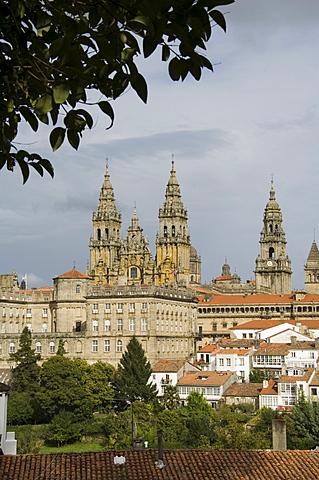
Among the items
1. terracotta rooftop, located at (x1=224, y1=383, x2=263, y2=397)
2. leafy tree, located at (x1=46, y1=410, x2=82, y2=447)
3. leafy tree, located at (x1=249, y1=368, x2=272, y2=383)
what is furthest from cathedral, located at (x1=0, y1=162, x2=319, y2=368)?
leafy tree, located at (x1=46, y1=410, x2=82, y2=447)

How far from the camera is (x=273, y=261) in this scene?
12712 centimetres

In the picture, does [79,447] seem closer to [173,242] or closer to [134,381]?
[134,381]

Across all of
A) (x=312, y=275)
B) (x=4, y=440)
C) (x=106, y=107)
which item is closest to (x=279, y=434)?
(x=4, y=440)

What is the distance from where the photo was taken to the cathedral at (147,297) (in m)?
80.3

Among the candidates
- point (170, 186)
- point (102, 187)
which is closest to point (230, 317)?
point (170, 186)

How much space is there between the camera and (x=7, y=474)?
1862cm

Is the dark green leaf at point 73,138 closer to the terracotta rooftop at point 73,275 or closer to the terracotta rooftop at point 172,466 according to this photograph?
the terracotta rooftop at point 172,466

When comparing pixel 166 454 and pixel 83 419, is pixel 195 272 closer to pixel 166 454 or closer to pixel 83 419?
pixel 83 419

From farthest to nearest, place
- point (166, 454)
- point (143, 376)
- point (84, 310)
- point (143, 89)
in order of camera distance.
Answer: point (84, 310)
point (143, 376)
point (166, 454)
point (143, 89)

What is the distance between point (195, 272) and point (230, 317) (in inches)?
1557

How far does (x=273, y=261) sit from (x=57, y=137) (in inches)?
4843

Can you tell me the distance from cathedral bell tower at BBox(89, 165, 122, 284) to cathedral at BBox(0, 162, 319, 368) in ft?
0.47

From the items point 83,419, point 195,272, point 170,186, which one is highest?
point 170,186

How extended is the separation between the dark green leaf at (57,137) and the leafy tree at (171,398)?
5914 centimetres
